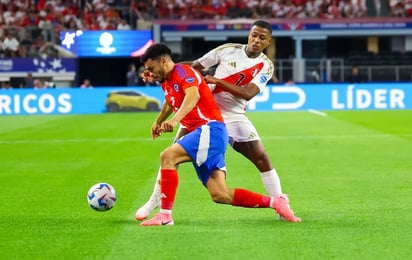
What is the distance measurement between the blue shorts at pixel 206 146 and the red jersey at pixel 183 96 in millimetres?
92

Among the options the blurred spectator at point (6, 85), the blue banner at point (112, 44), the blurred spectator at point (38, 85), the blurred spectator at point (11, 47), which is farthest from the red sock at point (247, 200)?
the blurred spectator at point (11, 47)

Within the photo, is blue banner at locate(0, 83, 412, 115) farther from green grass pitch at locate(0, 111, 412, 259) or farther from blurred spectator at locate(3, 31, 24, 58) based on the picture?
green grass pitch at locate(0, 111, 412, 259)

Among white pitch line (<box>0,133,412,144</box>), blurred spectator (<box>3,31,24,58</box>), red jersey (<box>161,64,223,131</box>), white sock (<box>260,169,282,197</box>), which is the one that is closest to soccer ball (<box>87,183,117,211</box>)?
red jersey (<box>161,64,223,131</box>)

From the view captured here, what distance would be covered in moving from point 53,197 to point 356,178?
458 cm

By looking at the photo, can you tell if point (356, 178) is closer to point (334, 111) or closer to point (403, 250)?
point (403, 250)

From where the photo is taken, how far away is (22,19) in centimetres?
4594

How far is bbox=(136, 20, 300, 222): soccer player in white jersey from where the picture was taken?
1005cm

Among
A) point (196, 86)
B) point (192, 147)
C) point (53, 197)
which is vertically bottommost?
point (53, 197)

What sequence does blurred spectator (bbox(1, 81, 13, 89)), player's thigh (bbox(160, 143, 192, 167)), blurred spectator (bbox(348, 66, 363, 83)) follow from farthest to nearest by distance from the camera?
blurred spectator (bbox(1, 81, 13, 89))
blurred spectator (bbox(348, 66, 363, 83))
player's thigh (bbox(160, 143, 192, 167))

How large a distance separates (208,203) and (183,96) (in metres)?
2.52

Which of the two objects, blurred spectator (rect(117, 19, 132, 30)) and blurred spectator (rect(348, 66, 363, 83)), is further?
blurred spectator (rect(117, 19, 132, 30))

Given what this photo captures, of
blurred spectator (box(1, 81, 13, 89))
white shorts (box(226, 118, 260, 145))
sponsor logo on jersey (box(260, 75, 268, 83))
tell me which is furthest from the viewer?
blurred spectator (box(1, 81, 13, 89))

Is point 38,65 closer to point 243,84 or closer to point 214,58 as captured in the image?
point 214,58

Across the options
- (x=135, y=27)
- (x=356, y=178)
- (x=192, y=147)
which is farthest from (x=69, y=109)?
(x=192, y=147)
